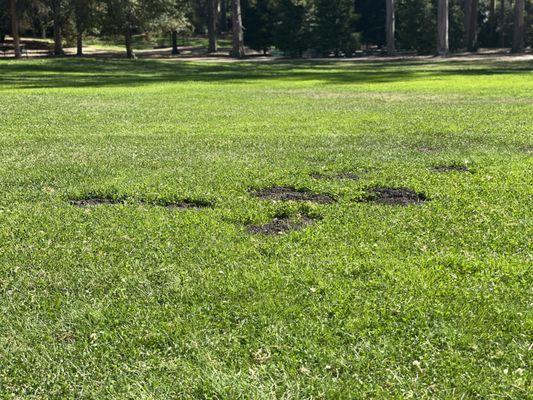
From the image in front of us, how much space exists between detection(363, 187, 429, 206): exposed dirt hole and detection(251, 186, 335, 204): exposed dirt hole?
1.57ft

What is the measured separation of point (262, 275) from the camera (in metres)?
4.86

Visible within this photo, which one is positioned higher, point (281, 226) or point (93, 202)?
point (93, 202)

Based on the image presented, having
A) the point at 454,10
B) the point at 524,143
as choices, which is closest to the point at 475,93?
the point at 524,143

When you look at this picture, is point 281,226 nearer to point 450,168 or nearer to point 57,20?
point 450,168

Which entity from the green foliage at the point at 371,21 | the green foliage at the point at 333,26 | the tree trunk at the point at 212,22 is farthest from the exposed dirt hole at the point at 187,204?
the green foliage at the point at 371,21

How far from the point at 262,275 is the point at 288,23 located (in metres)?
54.3

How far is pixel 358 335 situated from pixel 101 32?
5005 cm

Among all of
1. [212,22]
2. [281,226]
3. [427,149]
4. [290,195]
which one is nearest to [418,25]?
[212,22]

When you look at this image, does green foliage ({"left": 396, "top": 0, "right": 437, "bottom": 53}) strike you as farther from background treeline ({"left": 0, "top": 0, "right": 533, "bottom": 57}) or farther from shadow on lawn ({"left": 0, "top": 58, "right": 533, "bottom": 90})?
shadow on lawn ({"left": 0, "top": 58, "right": 533, "bottom": 90})

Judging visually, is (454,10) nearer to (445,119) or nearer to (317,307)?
(445,119)

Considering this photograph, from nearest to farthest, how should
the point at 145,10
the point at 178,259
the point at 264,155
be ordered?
the point at 178,259 < the point at 264,155 < the point at 145,10

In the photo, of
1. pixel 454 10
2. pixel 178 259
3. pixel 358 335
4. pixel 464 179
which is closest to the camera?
pixel 358 335

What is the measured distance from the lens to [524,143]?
10531mm

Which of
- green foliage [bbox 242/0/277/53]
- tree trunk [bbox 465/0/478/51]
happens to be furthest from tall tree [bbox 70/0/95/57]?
tree trunk [bbox 465/0/478/51]
